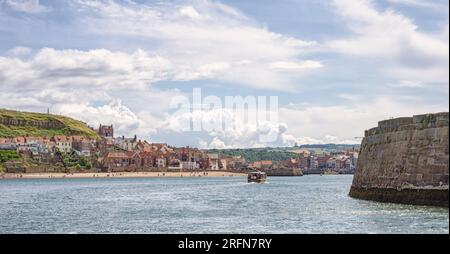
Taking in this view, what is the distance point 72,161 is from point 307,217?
572 feet

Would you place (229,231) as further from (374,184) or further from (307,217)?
(374,184)

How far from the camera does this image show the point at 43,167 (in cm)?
18450

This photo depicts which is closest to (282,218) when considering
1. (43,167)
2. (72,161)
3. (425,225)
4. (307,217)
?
(307,217)

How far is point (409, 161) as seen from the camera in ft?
110

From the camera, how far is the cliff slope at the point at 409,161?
1230 inches

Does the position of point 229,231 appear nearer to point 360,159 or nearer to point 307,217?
point 307,217

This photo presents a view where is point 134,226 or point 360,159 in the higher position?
point 360,159

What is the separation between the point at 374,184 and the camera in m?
38.9

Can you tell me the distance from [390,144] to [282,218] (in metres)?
8.22

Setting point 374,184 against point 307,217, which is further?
point 374,184

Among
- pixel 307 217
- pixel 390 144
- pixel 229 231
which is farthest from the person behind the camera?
pixel 390 144

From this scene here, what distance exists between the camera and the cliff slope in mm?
31250
